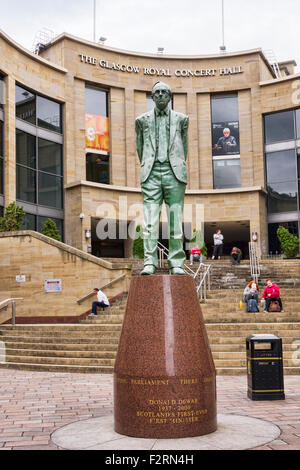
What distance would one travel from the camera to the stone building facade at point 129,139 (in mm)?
29094

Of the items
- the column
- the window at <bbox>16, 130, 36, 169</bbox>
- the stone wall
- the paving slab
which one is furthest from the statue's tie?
the column

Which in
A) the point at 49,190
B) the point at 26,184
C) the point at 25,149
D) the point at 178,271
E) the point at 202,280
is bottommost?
the point at 202,280

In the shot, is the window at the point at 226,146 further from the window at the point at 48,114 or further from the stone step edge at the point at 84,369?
the stone step edge at the point at 84,369

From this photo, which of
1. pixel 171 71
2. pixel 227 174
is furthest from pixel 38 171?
pixel 227 174

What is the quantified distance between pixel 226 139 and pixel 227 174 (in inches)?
86.8

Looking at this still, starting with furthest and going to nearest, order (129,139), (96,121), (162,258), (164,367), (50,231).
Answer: (129,139) → (96,121) → (162,258) → (50,231) → (164,367)

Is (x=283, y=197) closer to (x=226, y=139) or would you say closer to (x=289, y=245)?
(x=226, y=139)

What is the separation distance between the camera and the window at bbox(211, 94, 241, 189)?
109ft

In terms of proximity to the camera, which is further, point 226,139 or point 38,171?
point 226,139

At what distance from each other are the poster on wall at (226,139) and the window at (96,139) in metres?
6.77

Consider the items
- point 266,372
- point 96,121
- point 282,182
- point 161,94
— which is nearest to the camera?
point 161,94

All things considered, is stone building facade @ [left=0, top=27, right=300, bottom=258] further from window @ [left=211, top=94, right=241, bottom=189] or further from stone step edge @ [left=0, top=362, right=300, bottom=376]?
stone step edge @ [left=0, top=362, right=300, bottom=376]

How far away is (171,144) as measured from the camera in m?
7.65
